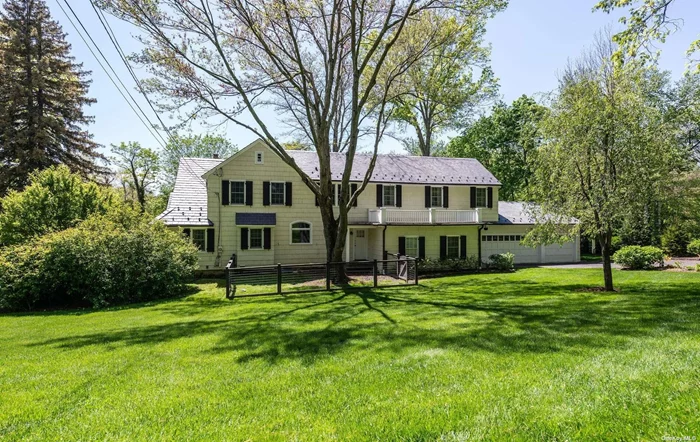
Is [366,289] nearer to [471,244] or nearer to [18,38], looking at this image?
[471,244]

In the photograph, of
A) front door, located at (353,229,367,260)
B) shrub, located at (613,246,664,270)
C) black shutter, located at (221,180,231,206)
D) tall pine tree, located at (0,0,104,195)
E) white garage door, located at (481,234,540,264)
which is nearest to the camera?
shrub, located at (613,246,664,270)

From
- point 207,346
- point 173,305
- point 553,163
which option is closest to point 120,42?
point 173,305

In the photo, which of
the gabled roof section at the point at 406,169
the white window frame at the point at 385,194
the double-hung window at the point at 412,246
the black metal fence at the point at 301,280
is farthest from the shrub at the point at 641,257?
the white window frame at the point at 385,194

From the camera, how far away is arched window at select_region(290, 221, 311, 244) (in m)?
19.9

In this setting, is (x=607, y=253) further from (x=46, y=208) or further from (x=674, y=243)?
(x=46, y=208)

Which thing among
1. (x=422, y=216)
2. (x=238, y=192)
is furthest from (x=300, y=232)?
(x=422, y=216)

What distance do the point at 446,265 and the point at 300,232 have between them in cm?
836

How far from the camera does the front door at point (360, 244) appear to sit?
21297 mm

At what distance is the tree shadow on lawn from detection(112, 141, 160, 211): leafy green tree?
23775 millimetres

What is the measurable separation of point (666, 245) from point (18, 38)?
4246 centimetres

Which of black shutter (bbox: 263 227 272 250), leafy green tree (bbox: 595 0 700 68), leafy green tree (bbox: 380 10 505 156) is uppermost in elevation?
leafy green tree (bbox: 380 10 505 156)

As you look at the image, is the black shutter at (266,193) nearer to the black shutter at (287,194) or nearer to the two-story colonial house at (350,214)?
the two-story colonial house at (350,214)

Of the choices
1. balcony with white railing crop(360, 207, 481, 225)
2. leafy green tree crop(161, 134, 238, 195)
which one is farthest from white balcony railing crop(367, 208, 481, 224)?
leafy green tree crop(161, 134, 238, 195)

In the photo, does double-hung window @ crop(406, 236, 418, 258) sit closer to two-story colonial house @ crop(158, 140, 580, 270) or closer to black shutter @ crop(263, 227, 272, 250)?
two-story colonial house @ crop(158, 140, 580, 270)
